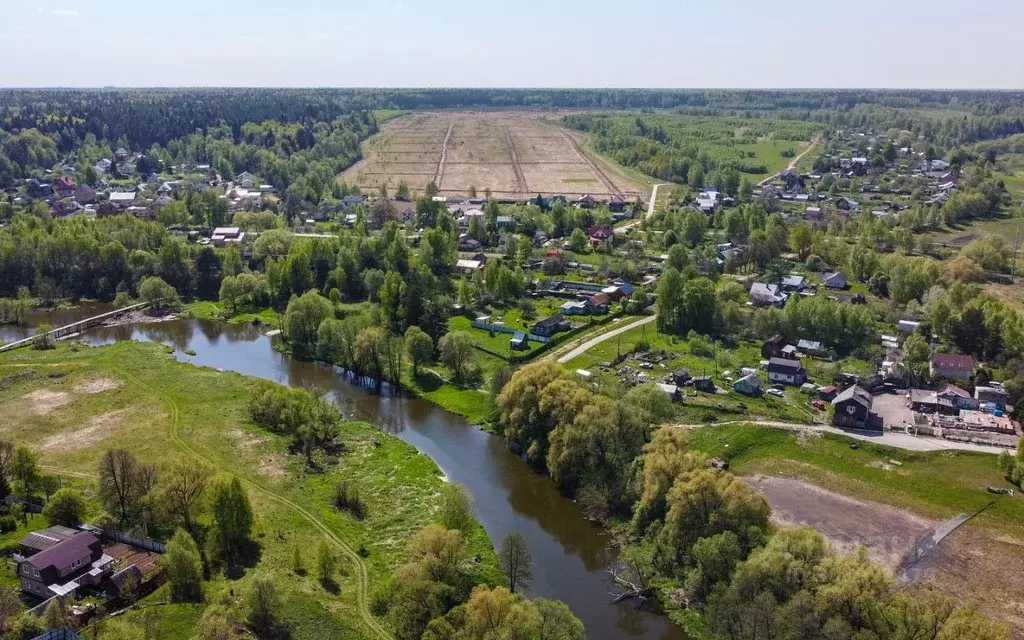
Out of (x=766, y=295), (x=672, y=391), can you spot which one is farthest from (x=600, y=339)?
(x=766, y=295)

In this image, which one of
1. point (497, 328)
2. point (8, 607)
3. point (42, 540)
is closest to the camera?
point (8, 607)

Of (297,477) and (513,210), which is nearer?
(297,477)

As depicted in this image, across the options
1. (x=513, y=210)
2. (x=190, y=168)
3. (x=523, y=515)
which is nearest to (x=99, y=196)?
(x=190, y=168)

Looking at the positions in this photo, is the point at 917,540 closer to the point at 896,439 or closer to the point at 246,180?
the point at 896,439

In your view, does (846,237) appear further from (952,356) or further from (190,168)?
(190,168)

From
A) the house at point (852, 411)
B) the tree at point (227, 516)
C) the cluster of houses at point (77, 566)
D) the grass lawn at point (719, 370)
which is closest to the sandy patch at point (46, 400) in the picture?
the cluster of houses at point (77, 566)

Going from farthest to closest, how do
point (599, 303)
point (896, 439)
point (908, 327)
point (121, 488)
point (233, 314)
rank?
point (233, 314) < point (599, 303) < point (908, 327) < point (896, 439) < point (121, 488)

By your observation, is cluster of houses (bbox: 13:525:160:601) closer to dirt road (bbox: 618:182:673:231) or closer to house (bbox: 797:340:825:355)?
house (bbox: 797:340:825:355)

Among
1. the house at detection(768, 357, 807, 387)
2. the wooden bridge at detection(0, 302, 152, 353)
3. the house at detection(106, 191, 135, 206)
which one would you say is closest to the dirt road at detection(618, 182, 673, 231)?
the house at detection(768, 357, 807, 387)
